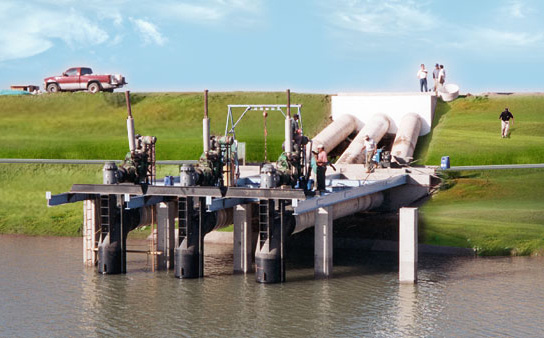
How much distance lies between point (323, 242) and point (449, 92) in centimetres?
3513

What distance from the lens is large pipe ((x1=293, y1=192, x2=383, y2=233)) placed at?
1364 inches

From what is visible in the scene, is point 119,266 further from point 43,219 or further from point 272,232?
point 43,219

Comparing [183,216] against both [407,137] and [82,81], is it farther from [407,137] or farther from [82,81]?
[82,81]

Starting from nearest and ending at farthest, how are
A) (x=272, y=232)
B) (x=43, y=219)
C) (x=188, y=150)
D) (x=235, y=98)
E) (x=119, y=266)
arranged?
(x=272, y=232) < (x=119, y=266) < (x=43, y=219) < (x=188, y=150) < (x=235, y=98)

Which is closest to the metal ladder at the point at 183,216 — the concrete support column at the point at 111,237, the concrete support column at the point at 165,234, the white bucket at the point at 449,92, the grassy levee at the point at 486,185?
the concrete support column at the point at 111,237

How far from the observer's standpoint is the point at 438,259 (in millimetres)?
39125

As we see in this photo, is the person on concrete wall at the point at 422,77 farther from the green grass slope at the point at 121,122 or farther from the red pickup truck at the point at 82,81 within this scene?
the red pickup truck at the point at 82,81

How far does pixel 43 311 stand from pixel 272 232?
8.03 meters

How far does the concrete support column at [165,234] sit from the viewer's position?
119 feet

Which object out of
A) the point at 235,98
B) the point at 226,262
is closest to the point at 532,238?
the point at 226,262

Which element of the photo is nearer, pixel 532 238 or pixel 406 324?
pixel 406 324

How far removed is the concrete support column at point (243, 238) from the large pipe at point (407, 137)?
17533mm

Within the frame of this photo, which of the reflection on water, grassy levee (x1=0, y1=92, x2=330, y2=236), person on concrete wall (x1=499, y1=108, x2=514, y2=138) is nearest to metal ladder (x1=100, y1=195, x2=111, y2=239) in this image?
the reflection on water

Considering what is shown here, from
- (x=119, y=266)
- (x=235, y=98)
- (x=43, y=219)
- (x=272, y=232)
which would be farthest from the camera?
(x=235, y=98)
